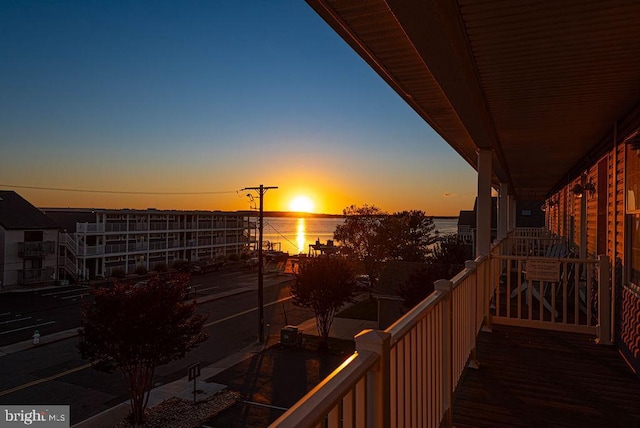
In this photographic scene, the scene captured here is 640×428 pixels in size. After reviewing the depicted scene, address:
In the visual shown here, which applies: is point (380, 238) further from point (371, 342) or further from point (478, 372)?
point (371, 342)

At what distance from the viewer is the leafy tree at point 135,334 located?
31.6 feet

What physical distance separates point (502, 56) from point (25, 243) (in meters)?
33.7

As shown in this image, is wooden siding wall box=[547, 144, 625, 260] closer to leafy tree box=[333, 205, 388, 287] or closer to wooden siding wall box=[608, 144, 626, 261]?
wooden siding wall box=[608, 144, 626, 261]

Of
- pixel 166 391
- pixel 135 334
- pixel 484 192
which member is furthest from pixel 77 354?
pixel 484 192

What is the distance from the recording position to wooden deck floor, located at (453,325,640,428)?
9.41ft

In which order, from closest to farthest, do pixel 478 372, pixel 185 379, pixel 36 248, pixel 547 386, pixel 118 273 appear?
pixel 547 386, pixel 478 372, pixel 185 379, pixel 36 248, pixel 118 273

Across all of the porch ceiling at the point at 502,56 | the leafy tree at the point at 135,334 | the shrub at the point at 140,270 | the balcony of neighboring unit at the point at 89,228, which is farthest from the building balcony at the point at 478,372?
the balcony of neighboring unit at the point at 89,228

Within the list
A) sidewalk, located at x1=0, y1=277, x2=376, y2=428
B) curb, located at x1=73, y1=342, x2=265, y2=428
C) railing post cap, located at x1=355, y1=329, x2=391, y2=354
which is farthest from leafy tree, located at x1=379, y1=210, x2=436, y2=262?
railing post cap, located at x1=355, y1=329, x2=391, y2=354

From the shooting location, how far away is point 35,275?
28047 millimetres

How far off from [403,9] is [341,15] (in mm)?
501

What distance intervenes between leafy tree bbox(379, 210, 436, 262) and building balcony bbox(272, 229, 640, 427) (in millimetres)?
23806

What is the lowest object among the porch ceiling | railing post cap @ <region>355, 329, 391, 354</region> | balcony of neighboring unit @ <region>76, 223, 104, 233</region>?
balcony of neighboring unit @ <region>76, 223, 104, 233</region>

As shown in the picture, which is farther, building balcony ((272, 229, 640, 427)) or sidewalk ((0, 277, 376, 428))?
sidewalk ((0, 277, 376, 428))

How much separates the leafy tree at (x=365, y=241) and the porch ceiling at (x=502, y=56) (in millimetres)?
24413
